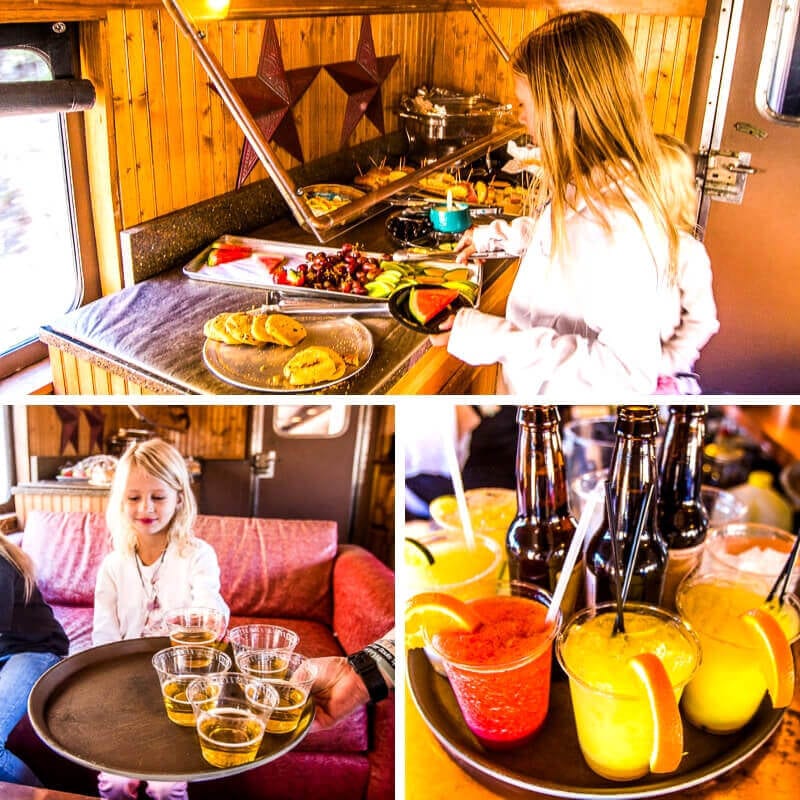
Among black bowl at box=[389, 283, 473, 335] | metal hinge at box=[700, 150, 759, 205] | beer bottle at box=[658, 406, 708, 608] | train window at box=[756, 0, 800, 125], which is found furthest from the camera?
metal hinge at box=[700, 150, 759, 205]

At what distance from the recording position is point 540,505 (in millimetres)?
1075

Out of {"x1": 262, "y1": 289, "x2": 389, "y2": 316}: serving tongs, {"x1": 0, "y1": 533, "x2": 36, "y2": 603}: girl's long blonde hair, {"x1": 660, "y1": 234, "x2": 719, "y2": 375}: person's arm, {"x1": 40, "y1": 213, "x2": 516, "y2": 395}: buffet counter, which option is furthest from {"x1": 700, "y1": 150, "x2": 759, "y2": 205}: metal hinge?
{"x1": 0, "y1": 533, "x2": 36, "y2": 603}: girl's long blonde hair

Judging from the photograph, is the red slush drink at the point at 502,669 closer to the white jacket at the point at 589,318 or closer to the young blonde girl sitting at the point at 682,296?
the white jacket at the point at 589,318

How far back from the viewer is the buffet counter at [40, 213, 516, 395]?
4.93 ft

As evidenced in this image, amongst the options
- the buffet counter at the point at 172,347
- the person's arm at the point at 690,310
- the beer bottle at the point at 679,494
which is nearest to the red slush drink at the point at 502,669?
the beer bottle at the point at 679,494

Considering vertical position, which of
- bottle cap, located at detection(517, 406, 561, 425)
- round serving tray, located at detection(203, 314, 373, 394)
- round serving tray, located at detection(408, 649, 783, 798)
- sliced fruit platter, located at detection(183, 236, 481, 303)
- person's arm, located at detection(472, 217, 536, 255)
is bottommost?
round serving tray, located at detection(408, 649, 783, 798)

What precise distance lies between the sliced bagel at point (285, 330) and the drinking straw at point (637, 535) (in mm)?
771

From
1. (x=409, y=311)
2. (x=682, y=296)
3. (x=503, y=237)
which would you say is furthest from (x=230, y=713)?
(x=503, y=237)

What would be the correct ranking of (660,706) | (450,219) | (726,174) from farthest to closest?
(726,174)
(450,219)
(660,706)

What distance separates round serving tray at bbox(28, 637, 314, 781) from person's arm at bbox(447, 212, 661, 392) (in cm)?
75

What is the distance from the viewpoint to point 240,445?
1.07 meters

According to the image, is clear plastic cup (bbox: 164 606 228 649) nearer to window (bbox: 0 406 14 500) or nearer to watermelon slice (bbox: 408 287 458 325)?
window (bbox: 0 406 14 500)

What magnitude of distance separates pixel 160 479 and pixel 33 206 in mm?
972

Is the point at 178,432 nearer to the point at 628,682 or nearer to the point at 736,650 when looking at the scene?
the point at 628,682
